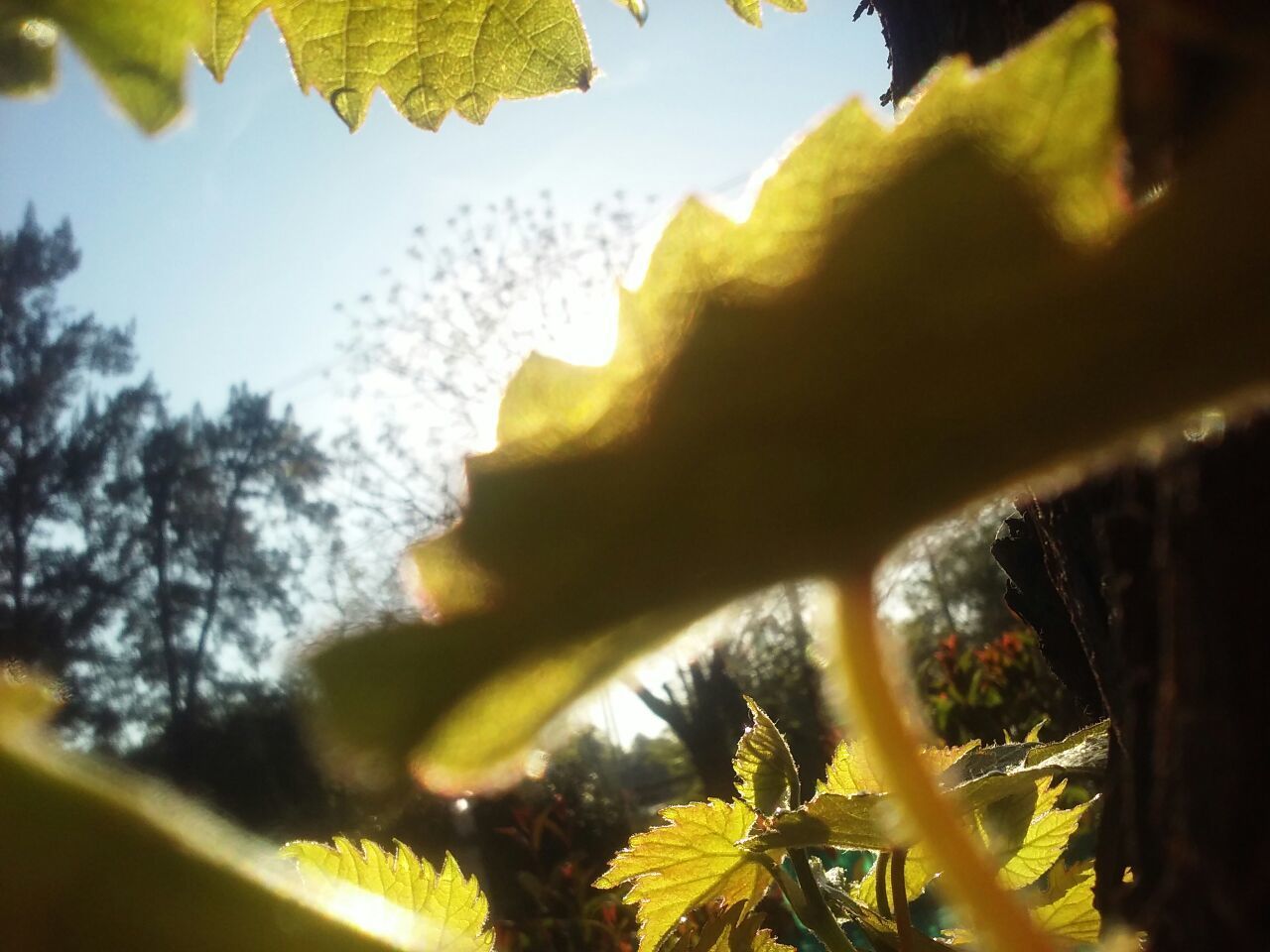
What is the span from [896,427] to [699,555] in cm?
4

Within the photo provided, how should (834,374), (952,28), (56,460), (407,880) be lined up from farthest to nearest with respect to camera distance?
(56,460) → (407,880) → (952,28) → (834,374)

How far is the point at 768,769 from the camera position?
1.61ft

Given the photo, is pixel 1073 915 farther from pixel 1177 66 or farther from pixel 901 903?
pixel 1177 66

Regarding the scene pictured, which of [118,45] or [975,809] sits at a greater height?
[118,45]

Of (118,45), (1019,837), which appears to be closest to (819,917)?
(1019,837)

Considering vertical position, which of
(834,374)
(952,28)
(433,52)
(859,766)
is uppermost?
(433,52)

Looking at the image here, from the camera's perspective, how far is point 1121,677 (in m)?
0.22

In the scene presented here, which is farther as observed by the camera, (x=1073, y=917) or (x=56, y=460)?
(x=56, y=460)

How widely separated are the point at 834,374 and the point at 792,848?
34cm

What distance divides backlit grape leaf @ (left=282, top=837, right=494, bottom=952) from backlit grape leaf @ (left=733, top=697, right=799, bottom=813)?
156mm

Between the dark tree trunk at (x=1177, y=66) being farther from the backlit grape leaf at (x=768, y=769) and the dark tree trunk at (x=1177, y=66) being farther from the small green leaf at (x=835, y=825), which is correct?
the backlit grape leaf at (x=768, y=769)

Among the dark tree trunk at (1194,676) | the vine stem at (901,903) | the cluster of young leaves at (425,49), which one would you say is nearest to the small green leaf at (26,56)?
the cluster of young leaves at (425,49)

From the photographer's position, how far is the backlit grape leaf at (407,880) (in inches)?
15.7

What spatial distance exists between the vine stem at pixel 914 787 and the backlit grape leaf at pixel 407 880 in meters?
0.26
